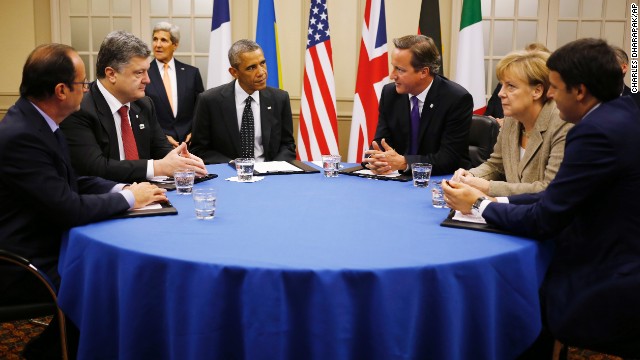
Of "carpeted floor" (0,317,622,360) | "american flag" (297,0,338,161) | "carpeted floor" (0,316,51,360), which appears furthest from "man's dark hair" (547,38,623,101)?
"american flag" (297,0,338,161)

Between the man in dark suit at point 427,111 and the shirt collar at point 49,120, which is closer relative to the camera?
the shirt collar at point 49,120

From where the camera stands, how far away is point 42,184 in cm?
212

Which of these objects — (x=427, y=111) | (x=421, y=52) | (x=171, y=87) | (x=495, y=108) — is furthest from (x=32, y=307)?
(x=495, y=108)

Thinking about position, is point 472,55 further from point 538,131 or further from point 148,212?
point 148,212

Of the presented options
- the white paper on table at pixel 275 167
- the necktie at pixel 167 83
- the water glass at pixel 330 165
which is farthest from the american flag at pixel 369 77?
the water glass at pixel 330 165

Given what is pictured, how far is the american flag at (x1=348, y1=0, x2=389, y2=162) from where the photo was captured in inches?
223

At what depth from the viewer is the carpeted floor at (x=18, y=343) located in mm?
2987

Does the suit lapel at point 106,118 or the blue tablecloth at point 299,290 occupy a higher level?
the suit lapel at point 106,118

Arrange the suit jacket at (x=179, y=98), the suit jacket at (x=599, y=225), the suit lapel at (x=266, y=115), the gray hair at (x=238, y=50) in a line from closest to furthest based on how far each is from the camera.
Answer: the suit jacket at (x=599, y=225) < the gray hair at (x=238, y=50) < the suit lapel at (x=266, y=115) < the suit jacket at (x=179, y=98)

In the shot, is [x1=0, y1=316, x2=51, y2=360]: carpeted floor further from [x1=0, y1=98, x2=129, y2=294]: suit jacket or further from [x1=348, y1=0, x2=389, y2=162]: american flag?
[x1=348, y1=0, x2=389, y2=162]: american flag

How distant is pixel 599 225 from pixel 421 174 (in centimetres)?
101

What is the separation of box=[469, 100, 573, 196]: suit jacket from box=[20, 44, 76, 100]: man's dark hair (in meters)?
1.79

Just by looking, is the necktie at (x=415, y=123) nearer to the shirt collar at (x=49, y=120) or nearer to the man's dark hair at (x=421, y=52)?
the man's dark hair at (x=421, y=52)

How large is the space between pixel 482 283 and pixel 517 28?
5.70 meters
